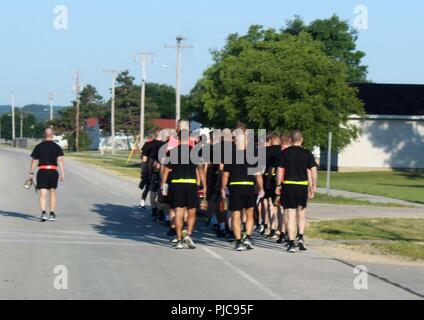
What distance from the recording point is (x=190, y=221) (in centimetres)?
1477

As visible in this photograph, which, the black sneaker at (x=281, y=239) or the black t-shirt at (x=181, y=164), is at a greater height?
the black t-shirt at (x=181, y=164)

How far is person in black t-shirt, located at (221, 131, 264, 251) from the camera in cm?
1463

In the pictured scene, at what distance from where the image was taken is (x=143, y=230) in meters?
17.5

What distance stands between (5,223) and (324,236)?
6411mm

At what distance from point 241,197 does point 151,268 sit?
312cm

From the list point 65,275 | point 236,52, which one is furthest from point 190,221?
point 236,52

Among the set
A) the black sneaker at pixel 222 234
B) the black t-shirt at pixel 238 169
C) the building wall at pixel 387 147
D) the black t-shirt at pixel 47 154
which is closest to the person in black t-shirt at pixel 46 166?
the black t-shirt at pixel 47 154

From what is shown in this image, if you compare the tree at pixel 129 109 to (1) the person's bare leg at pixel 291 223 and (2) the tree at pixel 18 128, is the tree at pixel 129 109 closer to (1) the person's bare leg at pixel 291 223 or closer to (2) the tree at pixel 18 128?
(2) the tree at pixel 18 128

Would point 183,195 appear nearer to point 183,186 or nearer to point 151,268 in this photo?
point 183,186

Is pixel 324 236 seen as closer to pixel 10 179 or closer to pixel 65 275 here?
pixel 65 275

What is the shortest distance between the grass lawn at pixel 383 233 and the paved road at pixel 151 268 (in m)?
1.57

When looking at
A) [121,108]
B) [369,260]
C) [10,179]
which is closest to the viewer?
[369,260]

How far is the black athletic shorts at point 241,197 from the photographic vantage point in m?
14.7
